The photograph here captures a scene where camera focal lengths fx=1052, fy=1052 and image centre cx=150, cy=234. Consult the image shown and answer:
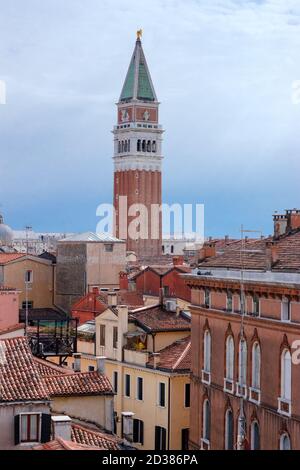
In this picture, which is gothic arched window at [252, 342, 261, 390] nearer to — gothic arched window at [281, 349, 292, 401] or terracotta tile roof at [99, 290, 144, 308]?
gothic arched window at [281, 349, 292, 401]

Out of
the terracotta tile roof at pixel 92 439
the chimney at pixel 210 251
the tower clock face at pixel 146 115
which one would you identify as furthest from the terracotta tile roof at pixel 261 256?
the tower clock face at pixel 146 115

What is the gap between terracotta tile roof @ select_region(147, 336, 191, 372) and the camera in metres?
32.5

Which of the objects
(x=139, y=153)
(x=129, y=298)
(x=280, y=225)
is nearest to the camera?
(x=280, y=225)

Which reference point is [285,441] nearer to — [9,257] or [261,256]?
[261,256]

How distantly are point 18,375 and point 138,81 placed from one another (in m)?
93.9

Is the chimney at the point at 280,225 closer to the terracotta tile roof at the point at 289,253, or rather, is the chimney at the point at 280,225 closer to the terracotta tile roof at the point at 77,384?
the terracotta tile roof at the point at 289,253

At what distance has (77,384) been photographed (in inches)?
939

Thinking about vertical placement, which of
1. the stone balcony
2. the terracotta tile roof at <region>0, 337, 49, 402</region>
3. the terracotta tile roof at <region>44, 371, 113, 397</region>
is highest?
the terracotta tile roof at <region>0, 337, 49, 402</region>

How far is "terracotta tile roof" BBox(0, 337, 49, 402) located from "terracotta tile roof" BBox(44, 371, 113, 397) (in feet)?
8.29

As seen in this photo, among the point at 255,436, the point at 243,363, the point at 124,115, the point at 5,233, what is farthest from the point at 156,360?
the point at 124,115

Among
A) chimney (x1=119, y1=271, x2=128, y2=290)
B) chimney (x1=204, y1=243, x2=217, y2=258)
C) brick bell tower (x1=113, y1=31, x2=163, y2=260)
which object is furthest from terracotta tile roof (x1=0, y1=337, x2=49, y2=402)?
brick bell tower (x1=113, y1=31, x2=163, y2=260)

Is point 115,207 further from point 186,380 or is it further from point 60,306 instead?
point 186,380

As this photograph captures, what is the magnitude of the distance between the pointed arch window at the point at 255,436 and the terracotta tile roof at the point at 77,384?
428cm

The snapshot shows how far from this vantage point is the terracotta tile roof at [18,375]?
62.5ft
